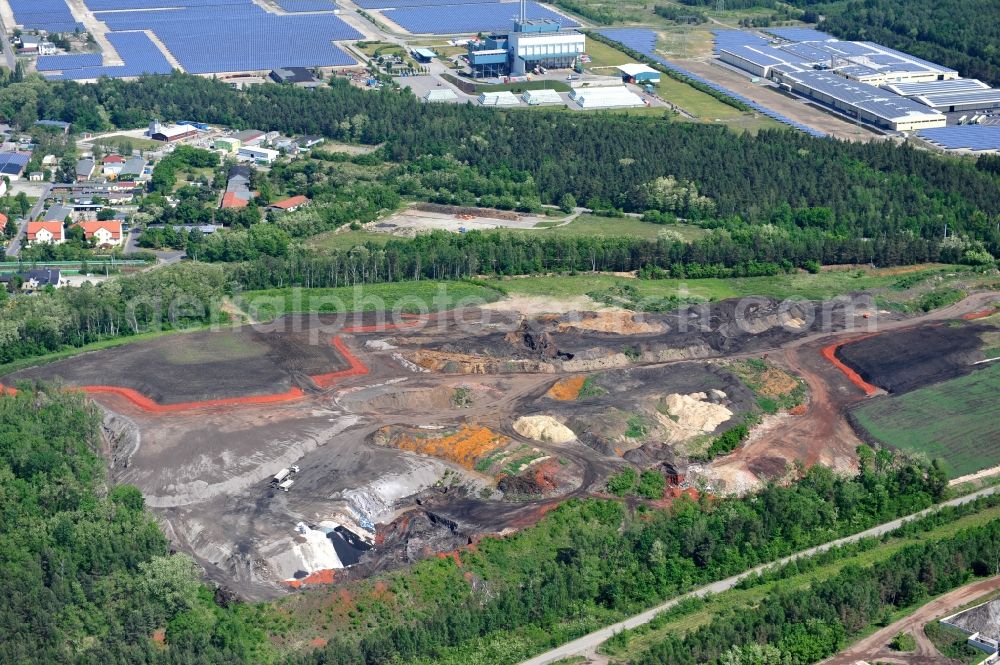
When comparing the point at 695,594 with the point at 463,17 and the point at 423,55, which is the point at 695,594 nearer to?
the point at 423,55

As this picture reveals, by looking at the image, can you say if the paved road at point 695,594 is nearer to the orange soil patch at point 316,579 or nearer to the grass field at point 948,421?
the grass field at point 948,421

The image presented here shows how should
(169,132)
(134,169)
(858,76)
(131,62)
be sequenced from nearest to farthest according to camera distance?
(134,169) → (169,132) → (858,76) → (131,62)

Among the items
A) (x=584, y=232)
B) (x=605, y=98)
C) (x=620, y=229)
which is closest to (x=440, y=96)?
(x=605, y=98)

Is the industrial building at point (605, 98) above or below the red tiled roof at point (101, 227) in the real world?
above

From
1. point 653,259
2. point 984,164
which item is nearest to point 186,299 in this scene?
point 653,259

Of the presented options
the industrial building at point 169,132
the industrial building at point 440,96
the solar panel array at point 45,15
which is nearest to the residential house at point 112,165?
the industrial building at point 169,132

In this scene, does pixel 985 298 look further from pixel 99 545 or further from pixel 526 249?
pixel 99 545
